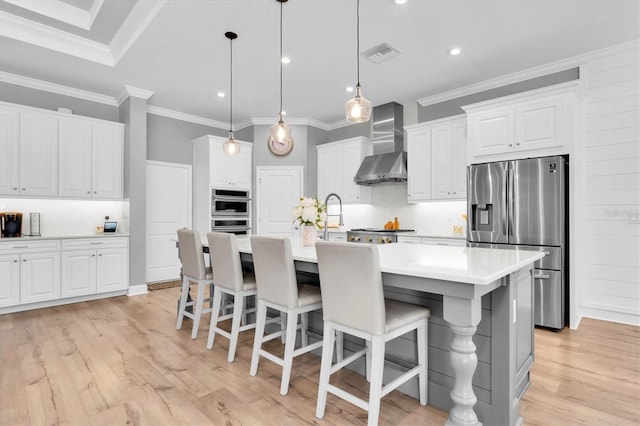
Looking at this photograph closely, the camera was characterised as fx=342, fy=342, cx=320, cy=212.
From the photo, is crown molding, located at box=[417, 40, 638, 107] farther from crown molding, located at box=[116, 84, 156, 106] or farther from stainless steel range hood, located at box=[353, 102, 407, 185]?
crown molding, located at box=[116, 84, 156, 106]

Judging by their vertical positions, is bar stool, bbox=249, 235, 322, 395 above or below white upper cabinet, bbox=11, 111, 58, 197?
below

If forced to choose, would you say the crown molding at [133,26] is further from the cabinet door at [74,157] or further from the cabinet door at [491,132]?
the cabinet door at [491,132]

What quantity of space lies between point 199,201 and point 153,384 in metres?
4.09

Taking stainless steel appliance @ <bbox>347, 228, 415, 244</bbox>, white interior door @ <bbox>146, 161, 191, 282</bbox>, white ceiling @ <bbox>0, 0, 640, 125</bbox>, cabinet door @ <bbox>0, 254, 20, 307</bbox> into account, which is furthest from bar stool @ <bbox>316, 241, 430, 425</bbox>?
white interior door @ <bbox>146, 161, 191, 282</bbox>

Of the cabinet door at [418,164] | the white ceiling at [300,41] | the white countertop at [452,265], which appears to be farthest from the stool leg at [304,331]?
the cabinet door at [418,164]

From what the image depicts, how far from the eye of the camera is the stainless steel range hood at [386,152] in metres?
5.16

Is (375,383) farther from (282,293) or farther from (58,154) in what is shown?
(58,154)

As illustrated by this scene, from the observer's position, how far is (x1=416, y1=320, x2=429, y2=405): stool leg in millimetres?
2010

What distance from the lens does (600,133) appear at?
3.75 m

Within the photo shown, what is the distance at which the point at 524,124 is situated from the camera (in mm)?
3730

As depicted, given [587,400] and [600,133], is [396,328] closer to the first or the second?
[587,400]

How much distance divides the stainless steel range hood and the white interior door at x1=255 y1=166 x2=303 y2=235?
1.27 meters

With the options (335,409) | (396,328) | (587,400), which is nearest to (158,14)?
(396,328)

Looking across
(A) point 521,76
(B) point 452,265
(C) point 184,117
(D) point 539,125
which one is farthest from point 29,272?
(A) point 521,76
